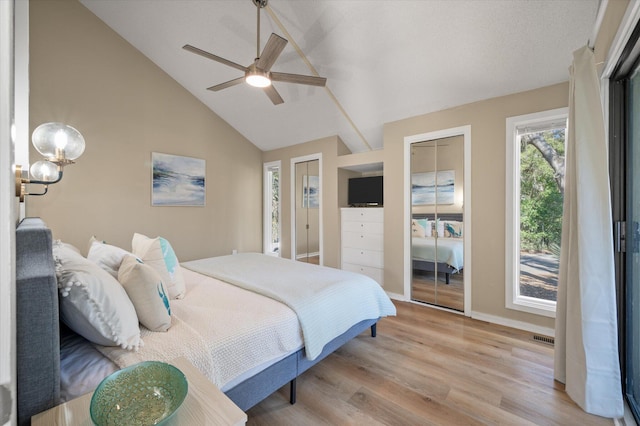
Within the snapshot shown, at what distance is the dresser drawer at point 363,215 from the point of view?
3.78 m

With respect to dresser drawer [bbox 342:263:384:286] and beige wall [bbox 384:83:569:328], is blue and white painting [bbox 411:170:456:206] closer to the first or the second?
beige wall [bbox 384:83:569:328]

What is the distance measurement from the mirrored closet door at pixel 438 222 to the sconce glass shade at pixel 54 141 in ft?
10.6

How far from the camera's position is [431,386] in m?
1.82

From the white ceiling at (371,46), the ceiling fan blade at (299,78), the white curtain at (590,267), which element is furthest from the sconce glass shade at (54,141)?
the white curtain at (590,267)

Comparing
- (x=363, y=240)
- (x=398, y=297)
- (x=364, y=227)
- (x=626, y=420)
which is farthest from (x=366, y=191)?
(x=626, y=420)

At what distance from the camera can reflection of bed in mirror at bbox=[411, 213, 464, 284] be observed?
312cm

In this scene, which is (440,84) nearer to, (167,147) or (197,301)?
(197,301)

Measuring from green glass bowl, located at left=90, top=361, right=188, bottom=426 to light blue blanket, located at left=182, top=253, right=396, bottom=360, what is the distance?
92 cm

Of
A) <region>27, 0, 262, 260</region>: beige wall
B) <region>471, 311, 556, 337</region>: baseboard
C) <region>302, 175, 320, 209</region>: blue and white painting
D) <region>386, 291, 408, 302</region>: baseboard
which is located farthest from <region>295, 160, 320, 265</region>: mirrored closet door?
<region>471, 311, 556, 337</region>: baseboard

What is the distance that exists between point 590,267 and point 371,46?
2526 mm

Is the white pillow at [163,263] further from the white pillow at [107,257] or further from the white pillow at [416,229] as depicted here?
the white pillow at [416,229]

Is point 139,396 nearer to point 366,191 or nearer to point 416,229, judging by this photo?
point 416,229

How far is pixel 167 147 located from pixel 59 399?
375 centimetres

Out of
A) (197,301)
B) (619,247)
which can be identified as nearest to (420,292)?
(619,247)
